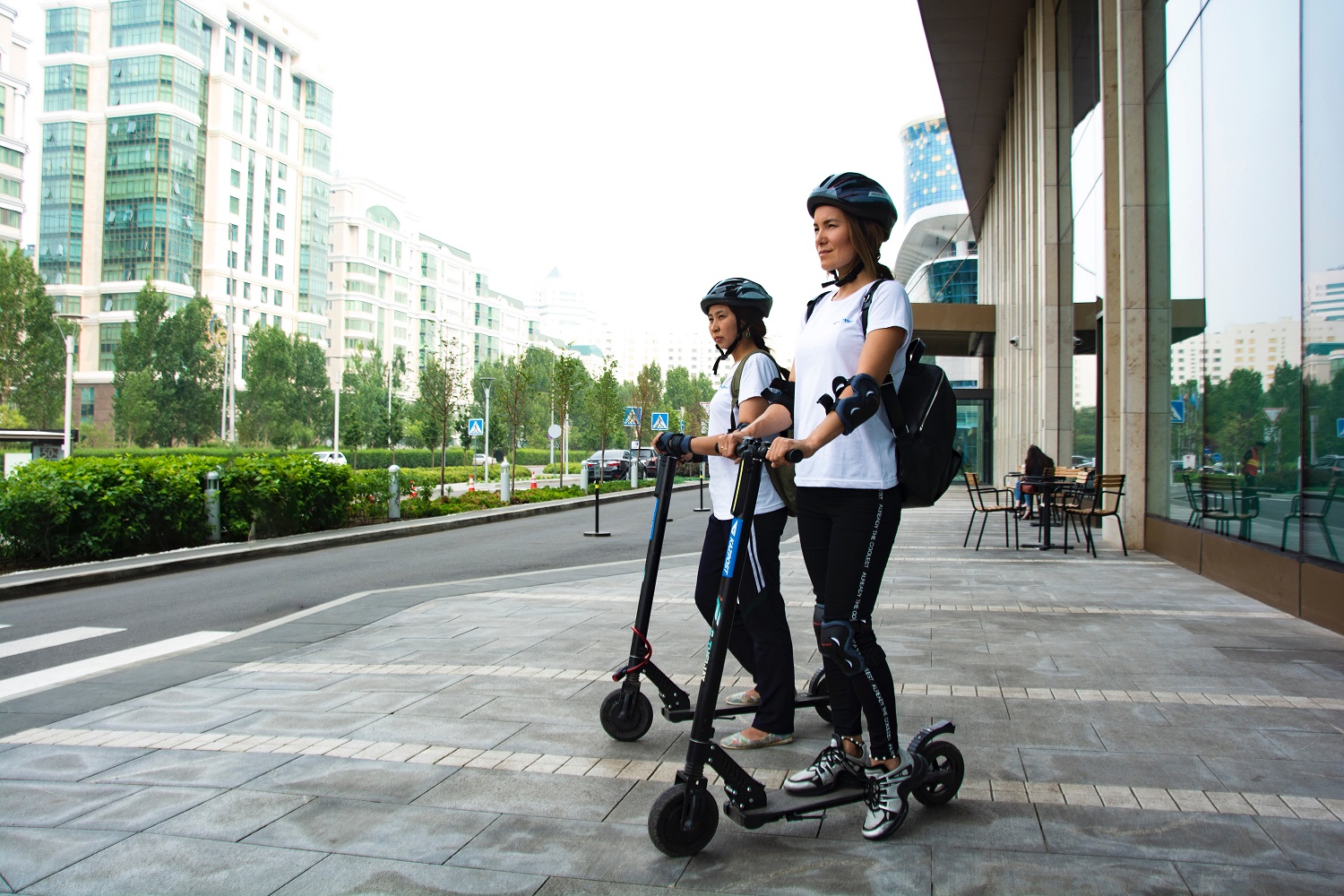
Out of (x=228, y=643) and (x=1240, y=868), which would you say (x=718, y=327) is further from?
(x=228, y=643)

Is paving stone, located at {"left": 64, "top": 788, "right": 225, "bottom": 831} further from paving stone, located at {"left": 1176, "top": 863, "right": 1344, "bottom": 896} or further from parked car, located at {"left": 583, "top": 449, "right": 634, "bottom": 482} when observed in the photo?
parked car, located at {"left": 583, "top": 449, "right": 634, "bottom": 482}

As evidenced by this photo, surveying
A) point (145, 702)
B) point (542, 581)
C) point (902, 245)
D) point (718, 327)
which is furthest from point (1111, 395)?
point (902, 245)

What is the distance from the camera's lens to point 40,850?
301 centimetres

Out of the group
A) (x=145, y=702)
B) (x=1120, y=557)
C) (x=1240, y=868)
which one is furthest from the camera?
(x=1120, y=557)

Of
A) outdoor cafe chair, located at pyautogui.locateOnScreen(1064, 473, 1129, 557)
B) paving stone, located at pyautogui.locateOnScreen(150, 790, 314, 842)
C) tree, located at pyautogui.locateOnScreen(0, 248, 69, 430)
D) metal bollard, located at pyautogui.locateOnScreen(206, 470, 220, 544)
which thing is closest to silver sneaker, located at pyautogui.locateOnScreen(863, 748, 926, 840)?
paving stone, located at pyautogui.locateOnScreen(150, 790, 314, 842)

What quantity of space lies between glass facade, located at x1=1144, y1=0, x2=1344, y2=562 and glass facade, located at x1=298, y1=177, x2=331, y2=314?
9535 cm

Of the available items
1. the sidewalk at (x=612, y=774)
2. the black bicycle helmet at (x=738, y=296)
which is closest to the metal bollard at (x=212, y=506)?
the sidewalk at (x=612, y=774)

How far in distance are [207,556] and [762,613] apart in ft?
33.9

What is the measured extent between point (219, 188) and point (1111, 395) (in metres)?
88.9

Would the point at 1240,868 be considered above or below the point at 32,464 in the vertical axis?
below

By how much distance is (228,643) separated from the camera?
671cm

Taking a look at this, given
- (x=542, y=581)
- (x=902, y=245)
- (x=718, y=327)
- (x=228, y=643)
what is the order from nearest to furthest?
1. (x=718, y=327)
2. (x=228, y=643)
3. (x=542, y=581)
4. (x=902, y=245)

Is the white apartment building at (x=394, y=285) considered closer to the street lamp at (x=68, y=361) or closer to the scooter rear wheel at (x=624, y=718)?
the street lamp at (x=68, y=361)

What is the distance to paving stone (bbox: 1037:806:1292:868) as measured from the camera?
2838 millimetres
